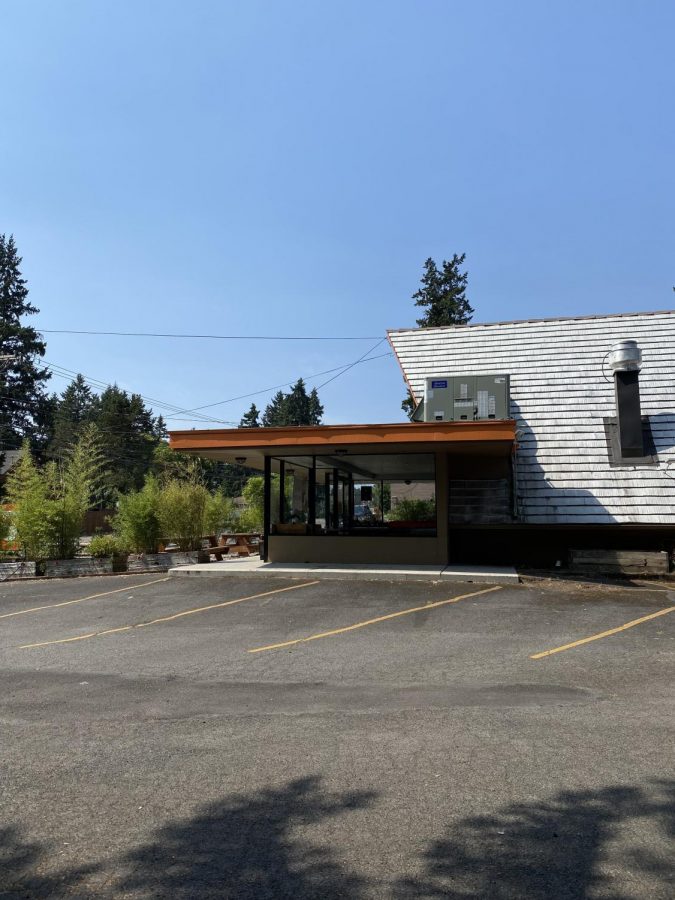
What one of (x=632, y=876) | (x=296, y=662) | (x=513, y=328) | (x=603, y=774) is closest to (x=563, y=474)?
(x=513, y=328)

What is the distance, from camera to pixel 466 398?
17.8 meters

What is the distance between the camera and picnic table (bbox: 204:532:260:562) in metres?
19.9

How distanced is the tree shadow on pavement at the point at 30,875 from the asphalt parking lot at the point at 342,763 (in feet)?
0.04

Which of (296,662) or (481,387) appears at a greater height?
(481,387)

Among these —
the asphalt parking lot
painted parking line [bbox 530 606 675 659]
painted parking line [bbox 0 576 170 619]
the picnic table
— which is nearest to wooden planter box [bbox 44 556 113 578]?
painted parking line [bbox 0 576 170 619]

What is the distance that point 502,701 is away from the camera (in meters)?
6.28

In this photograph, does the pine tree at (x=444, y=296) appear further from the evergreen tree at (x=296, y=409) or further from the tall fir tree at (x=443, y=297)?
the evergreen tree at (x=296, y=409)

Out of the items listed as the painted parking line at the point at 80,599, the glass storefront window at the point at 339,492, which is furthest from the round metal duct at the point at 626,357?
the painted parking line at the point at 80,599

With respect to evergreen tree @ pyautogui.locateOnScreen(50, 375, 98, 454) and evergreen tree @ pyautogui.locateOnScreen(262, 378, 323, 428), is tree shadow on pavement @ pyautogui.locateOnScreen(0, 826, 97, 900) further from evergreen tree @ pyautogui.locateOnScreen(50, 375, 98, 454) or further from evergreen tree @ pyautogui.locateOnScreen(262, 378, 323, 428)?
evergreen tree @ pyautogui.locateOnScreen(262, 378, 323, 428)

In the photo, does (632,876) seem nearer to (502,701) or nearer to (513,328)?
(502,701)

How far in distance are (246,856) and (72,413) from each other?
311 ft

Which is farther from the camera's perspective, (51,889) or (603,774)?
(603,774)

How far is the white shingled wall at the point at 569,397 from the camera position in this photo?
1712cm

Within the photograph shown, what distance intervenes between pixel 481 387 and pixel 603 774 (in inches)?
564
